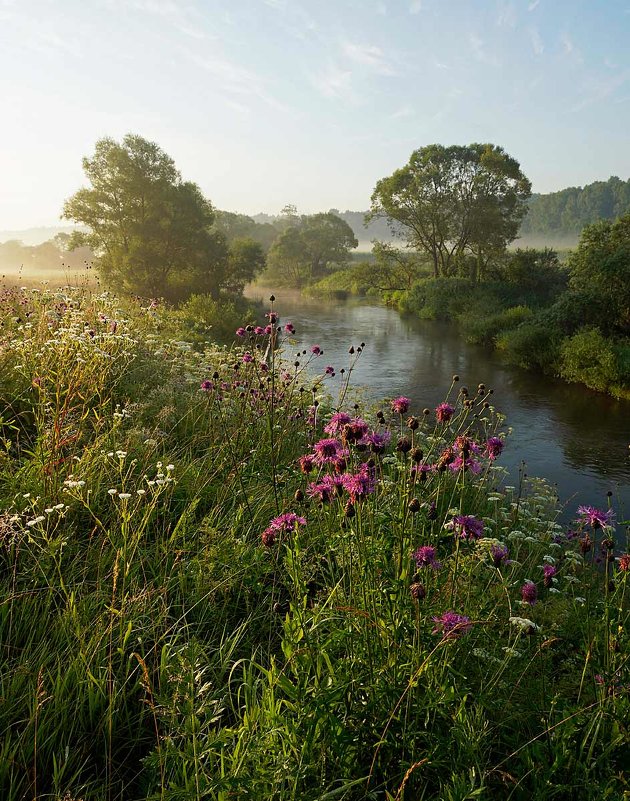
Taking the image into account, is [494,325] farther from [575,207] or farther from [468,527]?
[575,207]

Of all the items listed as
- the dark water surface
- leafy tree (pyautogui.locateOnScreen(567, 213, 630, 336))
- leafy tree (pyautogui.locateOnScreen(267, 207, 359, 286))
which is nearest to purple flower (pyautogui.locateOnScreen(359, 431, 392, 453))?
the dark water surface

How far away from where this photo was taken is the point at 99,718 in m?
2.28

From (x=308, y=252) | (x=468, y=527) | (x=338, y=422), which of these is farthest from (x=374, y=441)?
(x=308, y=252)

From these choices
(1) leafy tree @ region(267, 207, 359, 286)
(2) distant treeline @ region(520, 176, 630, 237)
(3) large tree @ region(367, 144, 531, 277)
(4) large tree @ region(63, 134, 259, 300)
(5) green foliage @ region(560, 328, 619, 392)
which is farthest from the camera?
(2) distant treeline @ region(520, 176, 630, 237)

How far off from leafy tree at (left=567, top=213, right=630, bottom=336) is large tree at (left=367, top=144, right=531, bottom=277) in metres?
17.9

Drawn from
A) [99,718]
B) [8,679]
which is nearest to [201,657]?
[99,718]

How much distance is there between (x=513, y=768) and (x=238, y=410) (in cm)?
480

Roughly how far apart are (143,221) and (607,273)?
63.2 ft

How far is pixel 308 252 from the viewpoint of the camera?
58.9 m

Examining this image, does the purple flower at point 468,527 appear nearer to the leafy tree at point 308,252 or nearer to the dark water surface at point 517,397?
the dark water surface at point 517,397

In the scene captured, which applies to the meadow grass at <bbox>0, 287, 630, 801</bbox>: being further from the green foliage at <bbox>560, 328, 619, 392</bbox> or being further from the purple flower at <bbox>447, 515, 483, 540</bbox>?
the green foliage at <bbox>560, 328, 619, 392</bbox>

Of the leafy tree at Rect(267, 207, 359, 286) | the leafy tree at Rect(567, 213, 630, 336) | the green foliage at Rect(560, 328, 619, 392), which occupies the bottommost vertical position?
the green foliage at Rect(560, 328, 619, 392)

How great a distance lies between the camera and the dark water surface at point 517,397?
882 cm

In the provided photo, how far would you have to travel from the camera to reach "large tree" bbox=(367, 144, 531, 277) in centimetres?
3653
